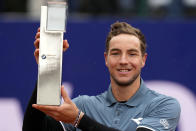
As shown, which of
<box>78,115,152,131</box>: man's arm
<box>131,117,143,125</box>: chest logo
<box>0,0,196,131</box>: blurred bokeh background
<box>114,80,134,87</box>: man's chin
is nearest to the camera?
<box>78,115,152,131</box>: man's arm

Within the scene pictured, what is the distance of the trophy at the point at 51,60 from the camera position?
2.71 m

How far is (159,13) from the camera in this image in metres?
7.97

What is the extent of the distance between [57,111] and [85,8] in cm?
497

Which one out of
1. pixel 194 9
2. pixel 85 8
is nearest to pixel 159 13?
pixel 194 9

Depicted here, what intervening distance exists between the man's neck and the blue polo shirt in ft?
0.10

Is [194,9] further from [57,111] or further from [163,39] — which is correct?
[57,111]

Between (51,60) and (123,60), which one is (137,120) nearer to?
(123,60)

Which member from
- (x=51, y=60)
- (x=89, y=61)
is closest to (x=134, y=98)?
(x=51, y=60)

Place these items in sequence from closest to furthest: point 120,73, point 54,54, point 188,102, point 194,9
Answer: point 54,54 → point 120,73 → point 188,102 → point 194,9

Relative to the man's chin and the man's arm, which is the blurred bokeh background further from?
the man's arm

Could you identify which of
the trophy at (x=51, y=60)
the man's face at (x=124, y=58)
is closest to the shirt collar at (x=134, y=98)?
the man's face at (x=124, y=58)

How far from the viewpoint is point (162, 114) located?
322cm

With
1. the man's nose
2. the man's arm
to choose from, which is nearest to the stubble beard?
the man's nose

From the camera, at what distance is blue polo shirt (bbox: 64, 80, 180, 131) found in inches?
125
